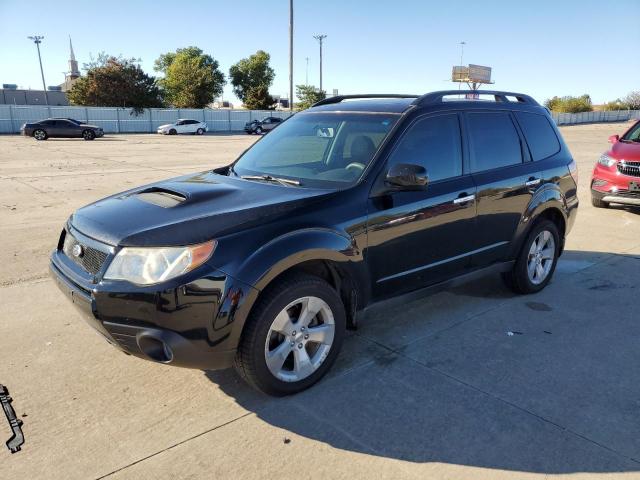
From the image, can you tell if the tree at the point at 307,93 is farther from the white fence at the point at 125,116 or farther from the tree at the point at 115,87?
the tree at the point at 115,87

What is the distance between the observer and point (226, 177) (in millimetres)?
4133

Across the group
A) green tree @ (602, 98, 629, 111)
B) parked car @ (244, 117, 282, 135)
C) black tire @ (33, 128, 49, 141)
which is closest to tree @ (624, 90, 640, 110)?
green tree @ (602, 98, 629, 111)

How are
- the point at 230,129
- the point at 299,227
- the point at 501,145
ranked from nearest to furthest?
the point at 299,227 < the point at 501,145 < the point at 230,129

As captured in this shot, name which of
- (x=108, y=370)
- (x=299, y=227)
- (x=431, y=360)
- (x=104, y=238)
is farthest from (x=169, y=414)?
(x=431, y=360)

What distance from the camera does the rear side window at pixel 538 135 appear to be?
198 inches

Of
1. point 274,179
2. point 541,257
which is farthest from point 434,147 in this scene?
point 541,257

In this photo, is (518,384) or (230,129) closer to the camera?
(518,384)

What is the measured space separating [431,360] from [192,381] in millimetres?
1669

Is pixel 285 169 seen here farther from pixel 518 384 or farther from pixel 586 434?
pixel 586 434

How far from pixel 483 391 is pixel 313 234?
1.48 metres

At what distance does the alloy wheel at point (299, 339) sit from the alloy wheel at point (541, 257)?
103 inches

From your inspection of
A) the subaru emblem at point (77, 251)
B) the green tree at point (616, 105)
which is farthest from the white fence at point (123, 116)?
the green tree at point (616, 105)

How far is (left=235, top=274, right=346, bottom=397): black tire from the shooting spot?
9.82 feet

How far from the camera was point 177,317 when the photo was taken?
2789mm
